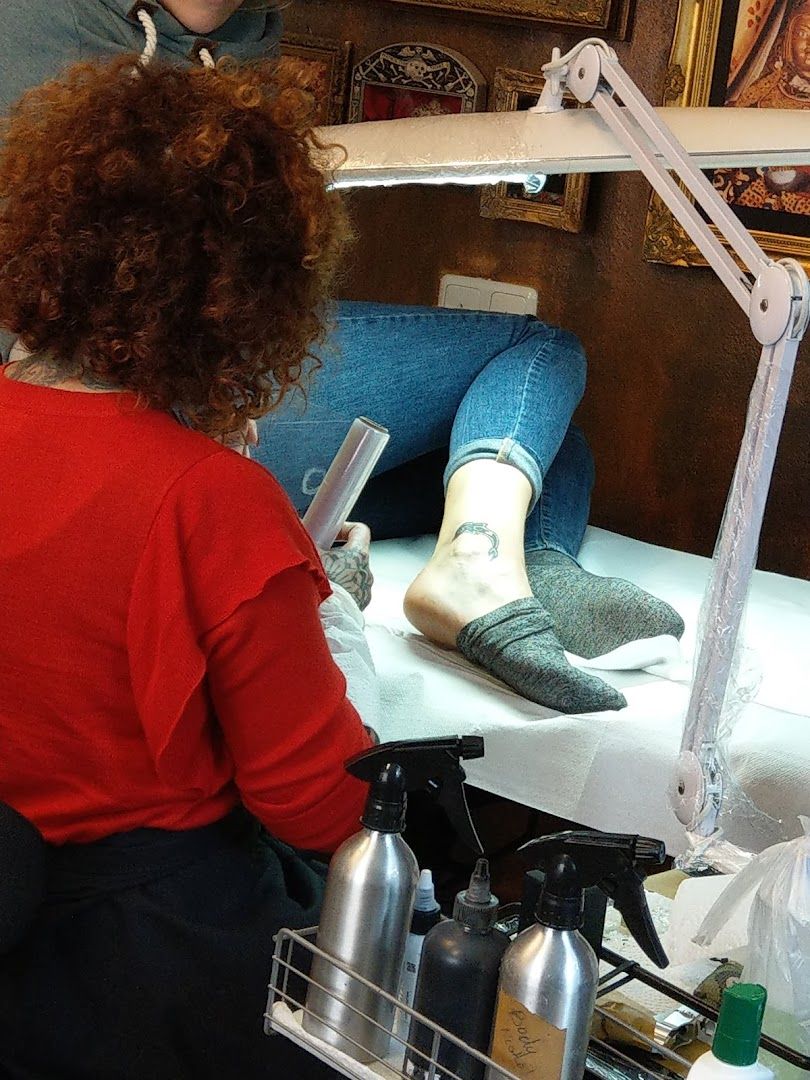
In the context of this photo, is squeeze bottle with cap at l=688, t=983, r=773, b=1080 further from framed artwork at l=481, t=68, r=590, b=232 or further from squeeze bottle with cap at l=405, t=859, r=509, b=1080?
framed artwork at l=481, t=68, r=590, b=232

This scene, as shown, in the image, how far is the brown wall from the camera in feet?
7.98

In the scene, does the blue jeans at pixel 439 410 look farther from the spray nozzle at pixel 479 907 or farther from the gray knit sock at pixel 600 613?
the spray nozzle at pixel 479 907

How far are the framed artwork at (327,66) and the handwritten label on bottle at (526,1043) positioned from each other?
2.20m

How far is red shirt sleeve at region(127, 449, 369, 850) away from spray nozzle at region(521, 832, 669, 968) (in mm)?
253

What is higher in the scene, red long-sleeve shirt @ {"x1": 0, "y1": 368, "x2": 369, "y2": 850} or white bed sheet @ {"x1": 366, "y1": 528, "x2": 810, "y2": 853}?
red long-sleeve shirt @ {"x1": 0, "y1": 368, "x2": 369, "y2": 850}

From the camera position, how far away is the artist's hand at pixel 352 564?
62.5 inches

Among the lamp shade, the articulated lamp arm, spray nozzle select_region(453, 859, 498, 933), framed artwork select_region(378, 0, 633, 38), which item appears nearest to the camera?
spray nozzle select_region(453, 859, 498, 933)

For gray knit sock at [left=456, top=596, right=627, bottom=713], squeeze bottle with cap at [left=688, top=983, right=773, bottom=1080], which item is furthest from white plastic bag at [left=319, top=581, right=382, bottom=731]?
squeeze bottle with cap at [left=688, top=983, right=773, bottom=1080]

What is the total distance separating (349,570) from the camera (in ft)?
5.23

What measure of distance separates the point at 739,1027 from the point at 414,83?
87.3 inches

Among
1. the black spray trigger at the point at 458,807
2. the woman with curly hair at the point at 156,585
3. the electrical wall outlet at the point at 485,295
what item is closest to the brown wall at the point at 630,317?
the electrical wall outlet at the point at 485,295

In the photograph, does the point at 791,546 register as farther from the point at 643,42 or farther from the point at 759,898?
the point at 759,898

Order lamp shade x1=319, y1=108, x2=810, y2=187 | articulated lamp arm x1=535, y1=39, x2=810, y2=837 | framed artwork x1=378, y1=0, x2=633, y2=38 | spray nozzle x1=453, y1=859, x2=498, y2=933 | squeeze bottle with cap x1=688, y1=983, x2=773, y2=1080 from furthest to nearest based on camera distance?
framed artwork x1=378, y1=0, x2=633, y2=38 → lamp shade x1=319, y1=108, x2=810, y2=187 → articulated lamp arm x1=535, y1=39, x2=810, y2=837 → spray nozzle x1=453, y1=859, x2=498, y2=933 → squeeze bottle with cap x1=688, y1=983, x2=773, y2=1080

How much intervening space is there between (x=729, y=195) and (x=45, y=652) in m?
1.65
